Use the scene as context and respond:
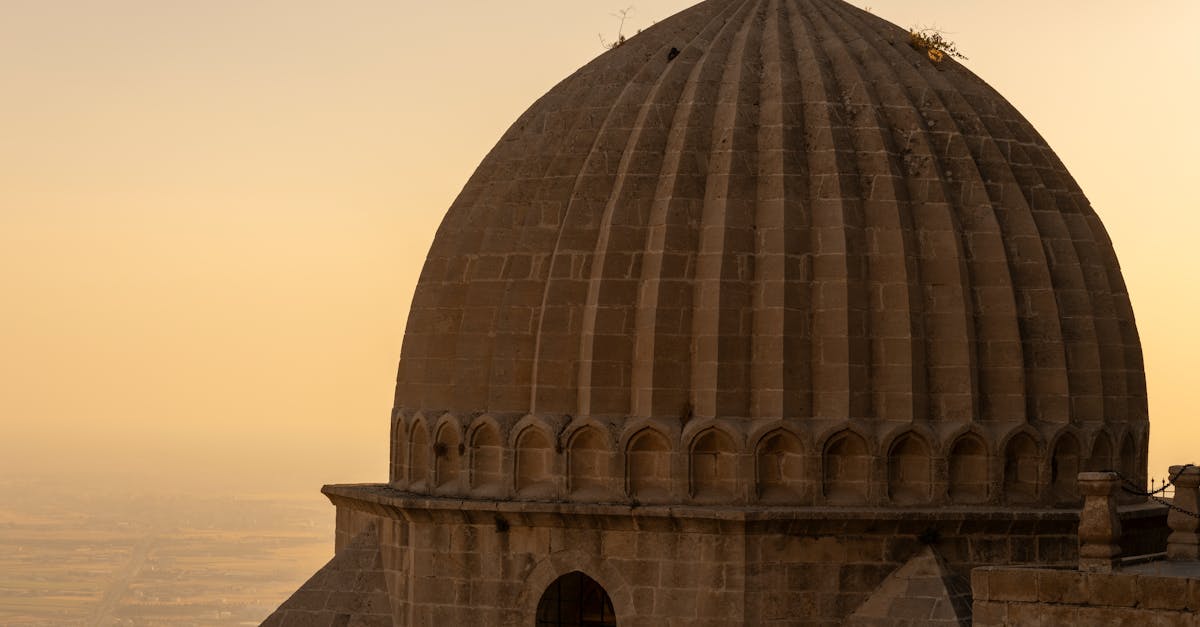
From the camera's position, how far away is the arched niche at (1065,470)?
24453mm

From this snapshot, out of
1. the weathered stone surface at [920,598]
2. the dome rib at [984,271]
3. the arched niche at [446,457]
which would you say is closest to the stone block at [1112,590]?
the weathered stone surface at [920,598]

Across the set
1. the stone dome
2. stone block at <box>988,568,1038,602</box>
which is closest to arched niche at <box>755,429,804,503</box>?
the stone dome

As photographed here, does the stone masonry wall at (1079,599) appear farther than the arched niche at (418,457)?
No

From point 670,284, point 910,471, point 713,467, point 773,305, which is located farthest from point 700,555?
point 670,284

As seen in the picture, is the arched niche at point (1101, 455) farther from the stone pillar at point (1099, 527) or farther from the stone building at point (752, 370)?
the stone pillar at point (1099, 527)

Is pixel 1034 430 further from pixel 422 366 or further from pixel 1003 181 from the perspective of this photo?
pixel 422 366

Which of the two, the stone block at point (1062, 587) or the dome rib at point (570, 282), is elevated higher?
the dome rib at point (570, 282)

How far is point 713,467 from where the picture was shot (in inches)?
936

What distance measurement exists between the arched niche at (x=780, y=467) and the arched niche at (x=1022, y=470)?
2.13 m

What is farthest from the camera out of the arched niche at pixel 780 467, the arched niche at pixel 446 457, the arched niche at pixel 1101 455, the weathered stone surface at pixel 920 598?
the arched niche at pixel 446 457

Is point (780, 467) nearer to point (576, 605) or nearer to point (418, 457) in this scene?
point (576, 605)

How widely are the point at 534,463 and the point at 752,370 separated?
2337 millimetres

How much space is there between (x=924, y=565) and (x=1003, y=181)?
4262 millimetres

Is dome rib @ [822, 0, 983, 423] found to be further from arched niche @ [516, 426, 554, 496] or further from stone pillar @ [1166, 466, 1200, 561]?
arched niche @ [516, 426, 554, 496]
